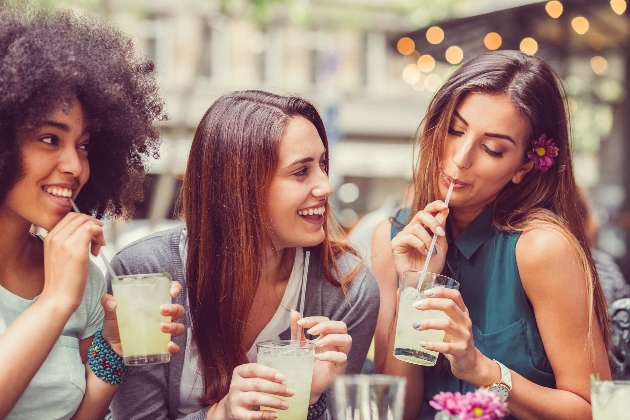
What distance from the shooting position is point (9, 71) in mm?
2021

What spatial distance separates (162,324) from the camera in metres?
2.07

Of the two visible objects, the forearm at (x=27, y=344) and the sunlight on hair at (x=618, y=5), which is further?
the sunlight on hair at (x=618, y=5)

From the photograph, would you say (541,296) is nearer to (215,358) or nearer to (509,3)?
(215,358)

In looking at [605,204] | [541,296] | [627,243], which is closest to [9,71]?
[541,296]

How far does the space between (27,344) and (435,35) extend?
Result: 7751mm

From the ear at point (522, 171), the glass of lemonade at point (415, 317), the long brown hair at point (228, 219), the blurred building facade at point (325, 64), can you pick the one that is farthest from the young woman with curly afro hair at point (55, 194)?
the blurred building facade at point (325, 64)

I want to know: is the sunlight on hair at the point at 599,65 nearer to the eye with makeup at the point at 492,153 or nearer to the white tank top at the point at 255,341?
the eye with makeup at the point at 492,153

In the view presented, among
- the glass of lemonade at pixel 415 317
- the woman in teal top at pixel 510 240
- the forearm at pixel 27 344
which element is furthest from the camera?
the woman in teal top at pixel 510 240

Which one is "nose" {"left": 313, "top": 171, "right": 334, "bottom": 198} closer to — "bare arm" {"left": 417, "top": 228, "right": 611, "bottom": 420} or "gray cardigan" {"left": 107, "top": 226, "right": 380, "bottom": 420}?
"gray cardigan" {"left": 107, "top": 226, "right": 380, "bottom": 420}

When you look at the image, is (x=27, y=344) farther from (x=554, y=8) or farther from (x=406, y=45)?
(x=406, y=45)

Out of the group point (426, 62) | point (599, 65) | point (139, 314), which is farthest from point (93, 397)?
point (599, 65)

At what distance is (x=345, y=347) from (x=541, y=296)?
83 centimetres

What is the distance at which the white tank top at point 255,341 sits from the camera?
243 centimetres

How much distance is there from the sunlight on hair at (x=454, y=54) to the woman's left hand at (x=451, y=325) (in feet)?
24.5
